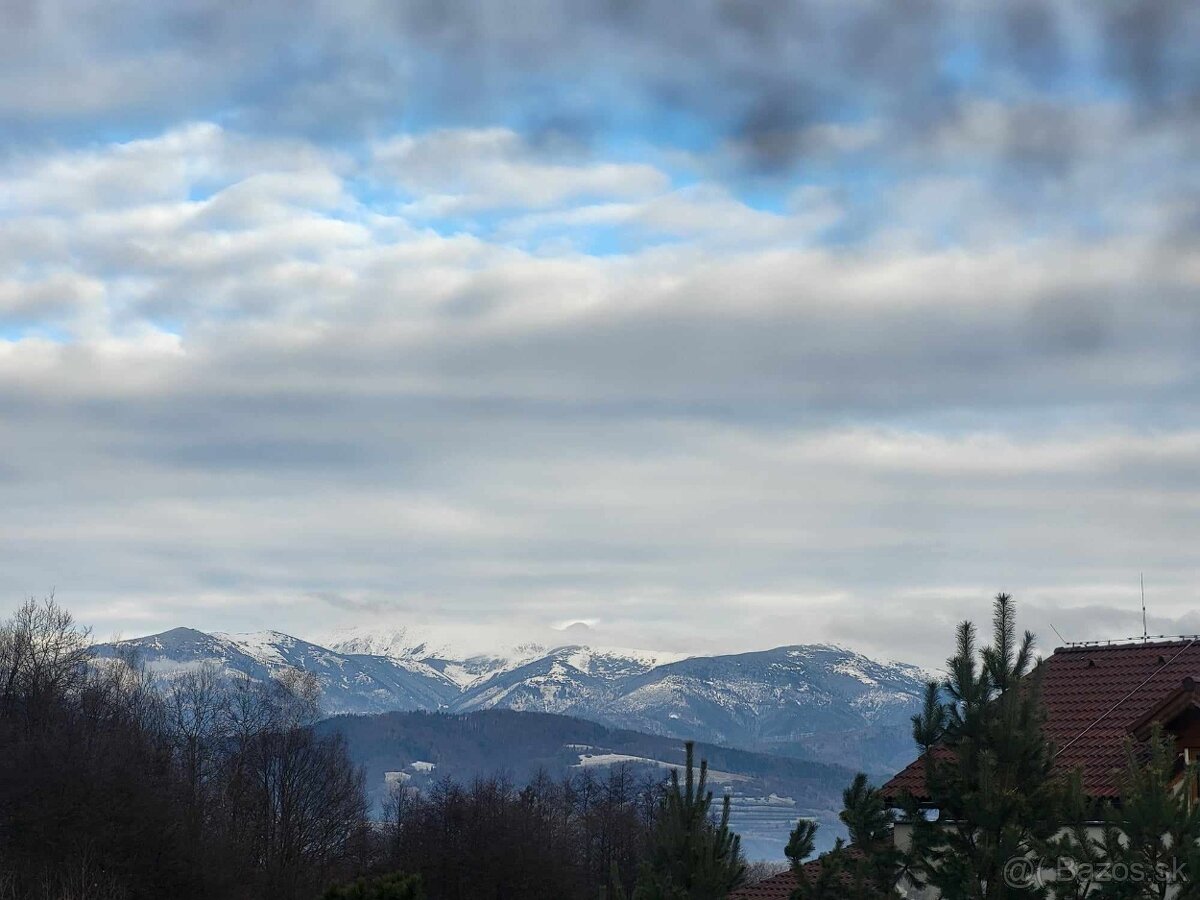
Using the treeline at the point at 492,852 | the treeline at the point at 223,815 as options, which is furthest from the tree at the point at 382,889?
the treeline at the point at 492,852

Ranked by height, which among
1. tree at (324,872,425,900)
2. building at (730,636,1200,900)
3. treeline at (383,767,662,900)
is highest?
building at (730,636,1200,900)

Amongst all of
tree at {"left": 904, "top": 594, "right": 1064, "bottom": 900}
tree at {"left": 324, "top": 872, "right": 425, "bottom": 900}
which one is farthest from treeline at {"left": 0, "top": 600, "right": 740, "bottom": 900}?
tree at {"left": 904, "top": 594, "right": 1064, "bottom": 900}

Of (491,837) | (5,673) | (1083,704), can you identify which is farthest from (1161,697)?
(5,673)

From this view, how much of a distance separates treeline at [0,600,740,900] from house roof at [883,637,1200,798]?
8.90 meters

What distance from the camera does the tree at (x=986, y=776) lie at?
75.8 ft

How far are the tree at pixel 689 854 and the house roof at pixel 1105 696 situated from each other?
6267 millimetres

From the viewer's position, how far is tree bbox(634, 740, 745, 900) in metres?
26.1

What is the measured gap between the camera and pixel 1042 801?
76.9 feet

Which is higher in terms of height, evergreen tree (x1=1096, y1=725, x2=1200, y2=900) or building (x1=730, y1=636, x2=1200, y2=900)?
building (x1=730, y1=636, x2=1200, y2=900)

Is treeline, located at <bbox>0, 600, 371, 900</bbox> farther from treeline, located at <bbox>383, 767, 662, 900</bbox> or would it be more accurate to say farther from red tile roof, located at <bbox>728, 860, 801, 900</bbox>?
red tile roof, located at <bbox>728, 860, 801, 900</bbox>

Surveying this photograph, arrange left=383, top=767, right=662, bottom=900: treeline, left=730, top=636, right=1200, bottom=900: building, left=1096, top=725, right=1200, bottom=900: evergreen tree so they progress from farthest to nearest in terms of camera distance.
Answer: left=383, top=767, right=662, bottom=900: treeline → left=730, top=636, right=1200, bottom=900: building → left=1096, top=725, right=1200, bottom=900: evergreen tree

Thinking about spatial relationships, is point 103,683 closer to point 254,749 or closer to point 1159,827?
point 254,749

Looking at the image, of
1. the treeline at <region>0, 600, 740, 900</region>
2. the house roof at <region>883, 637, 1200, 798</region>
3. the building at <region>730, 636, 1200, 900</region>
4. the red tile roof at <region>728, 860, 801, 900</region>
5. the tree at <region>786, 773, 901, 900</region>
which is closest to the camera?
the tree at <region>786, 773, 901, 900</region>

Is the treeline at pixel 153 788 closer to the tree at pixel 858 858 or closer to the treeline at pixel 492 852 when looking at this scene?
the treeline at pixel 492 852
